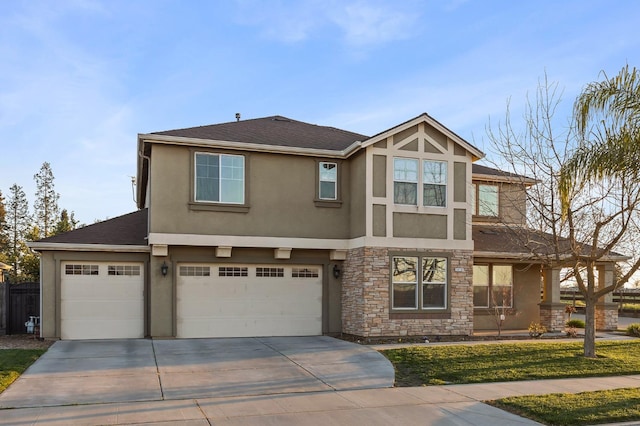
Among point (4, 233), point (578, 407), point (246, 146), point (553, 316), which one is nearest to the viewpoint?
point (578, 407)

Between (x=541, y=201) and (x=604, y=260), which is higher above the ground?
(x=541, y=201)

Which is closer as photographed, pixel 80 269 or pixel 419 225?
pixel 80 269

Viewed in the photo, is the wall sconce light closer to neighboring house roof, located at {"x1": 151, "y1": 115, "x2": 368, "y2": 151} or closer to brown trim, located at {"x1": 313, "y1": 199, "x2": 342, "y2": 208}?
brown trim, located at {"x1": 313, "y1": 199, "x2": 342, "y2": 208}

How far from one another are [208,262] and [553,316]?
11269 millimetres

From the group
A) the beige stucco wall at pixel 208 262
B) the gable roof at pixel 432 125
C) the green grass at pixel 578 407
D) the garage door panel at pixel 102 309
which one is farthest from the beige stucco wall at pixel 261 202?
the green grass at pixel 578 407

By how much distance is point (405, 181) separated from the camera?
1673 cm

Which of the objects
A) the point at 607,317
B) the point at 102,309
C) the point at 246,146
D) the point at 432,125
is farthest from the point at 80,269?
the point at 607,317

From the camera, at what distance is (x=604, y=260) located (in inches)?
792

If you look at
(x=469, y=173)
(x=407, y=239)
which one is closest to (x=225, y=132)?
(x=407, y=239)

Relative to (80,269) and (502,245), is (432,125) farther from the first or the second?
(80,269)

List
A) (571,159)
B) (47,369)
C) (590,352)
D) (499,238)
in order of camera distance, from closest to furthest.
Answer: (47,369)
(571,159)
(590,352)
(499,238)

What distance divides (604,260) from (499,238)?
376 centimetres

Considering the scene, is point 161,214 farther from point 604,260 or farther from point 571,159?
point 604,260

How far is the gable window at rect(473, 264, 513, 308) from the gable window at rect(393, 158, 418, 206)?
4.22 metres
